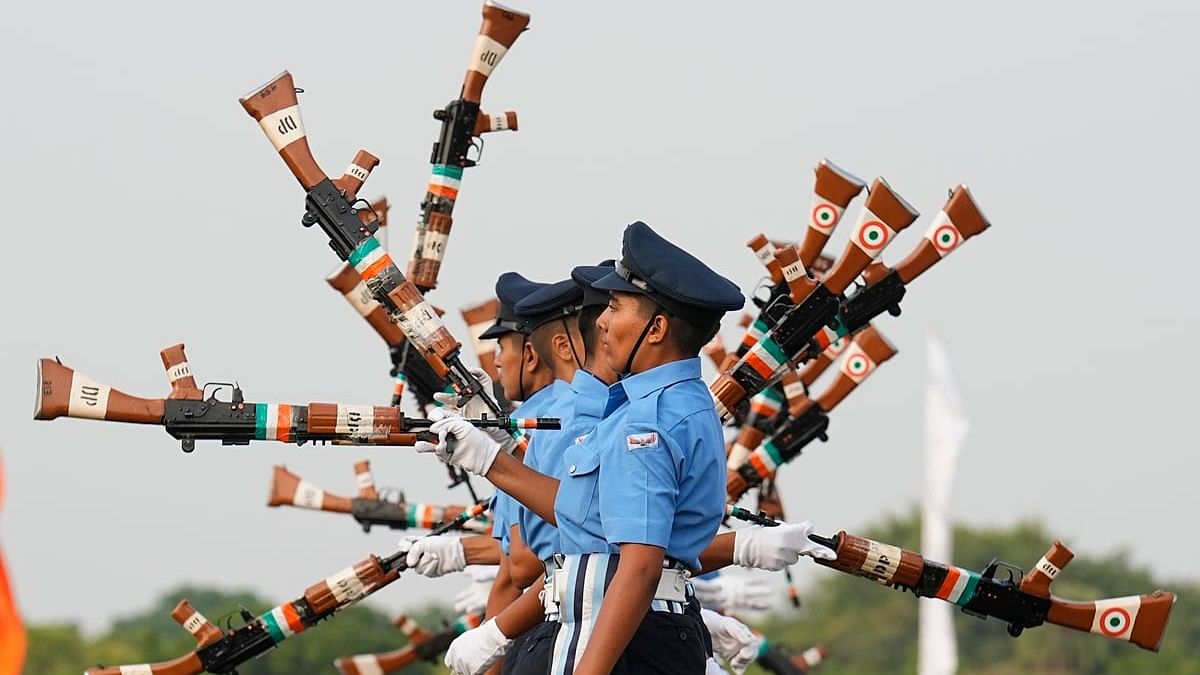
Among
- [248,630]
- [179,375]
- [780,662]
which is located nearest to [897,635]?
[780,662]

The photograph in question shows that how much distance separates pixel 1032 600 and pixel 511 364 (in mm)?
2440

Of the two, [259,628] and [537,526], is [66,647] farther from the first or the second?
[537,526]

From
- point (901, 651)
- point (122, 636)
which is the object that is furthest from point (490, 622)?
point (901, 651)

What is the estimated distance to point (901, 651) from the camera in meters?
56.8

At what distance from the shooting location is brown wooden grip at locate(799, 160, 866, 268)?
9469 millimetres

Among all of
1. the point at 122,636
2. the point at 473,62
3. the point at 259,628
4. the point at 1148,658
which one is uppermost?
the point at 473,62

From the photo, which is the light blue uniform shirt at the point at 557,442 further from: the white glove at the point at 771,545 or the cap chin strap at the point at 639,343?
the white glove at the point at 771,545

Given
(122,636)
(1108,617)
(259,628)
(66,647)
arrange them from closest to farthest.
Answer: (1108,617)
(259,628)
(66,647)
(122,636)

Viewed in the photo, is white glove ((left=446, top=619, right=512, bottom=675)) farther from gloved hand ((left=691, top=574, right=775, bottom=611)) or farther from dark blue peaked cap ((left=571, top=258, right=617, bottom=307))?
gloved hand ((left=691, top=574, right=775, bottom=611))

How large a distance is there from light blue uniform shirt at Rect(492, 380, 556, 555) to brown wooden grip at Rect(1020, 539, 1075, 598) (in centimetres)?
223

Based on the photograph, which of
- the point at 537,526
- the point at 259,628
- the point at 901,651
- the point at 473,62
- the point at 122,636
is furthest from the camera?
the point at 901,651

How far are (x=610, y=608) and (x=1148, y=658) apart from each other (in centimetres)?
3889

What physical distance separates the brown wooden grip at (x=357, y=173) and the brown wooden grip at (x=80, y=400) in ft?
5.64

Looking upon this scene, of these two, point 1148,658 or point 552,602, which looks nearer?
point 552,602
